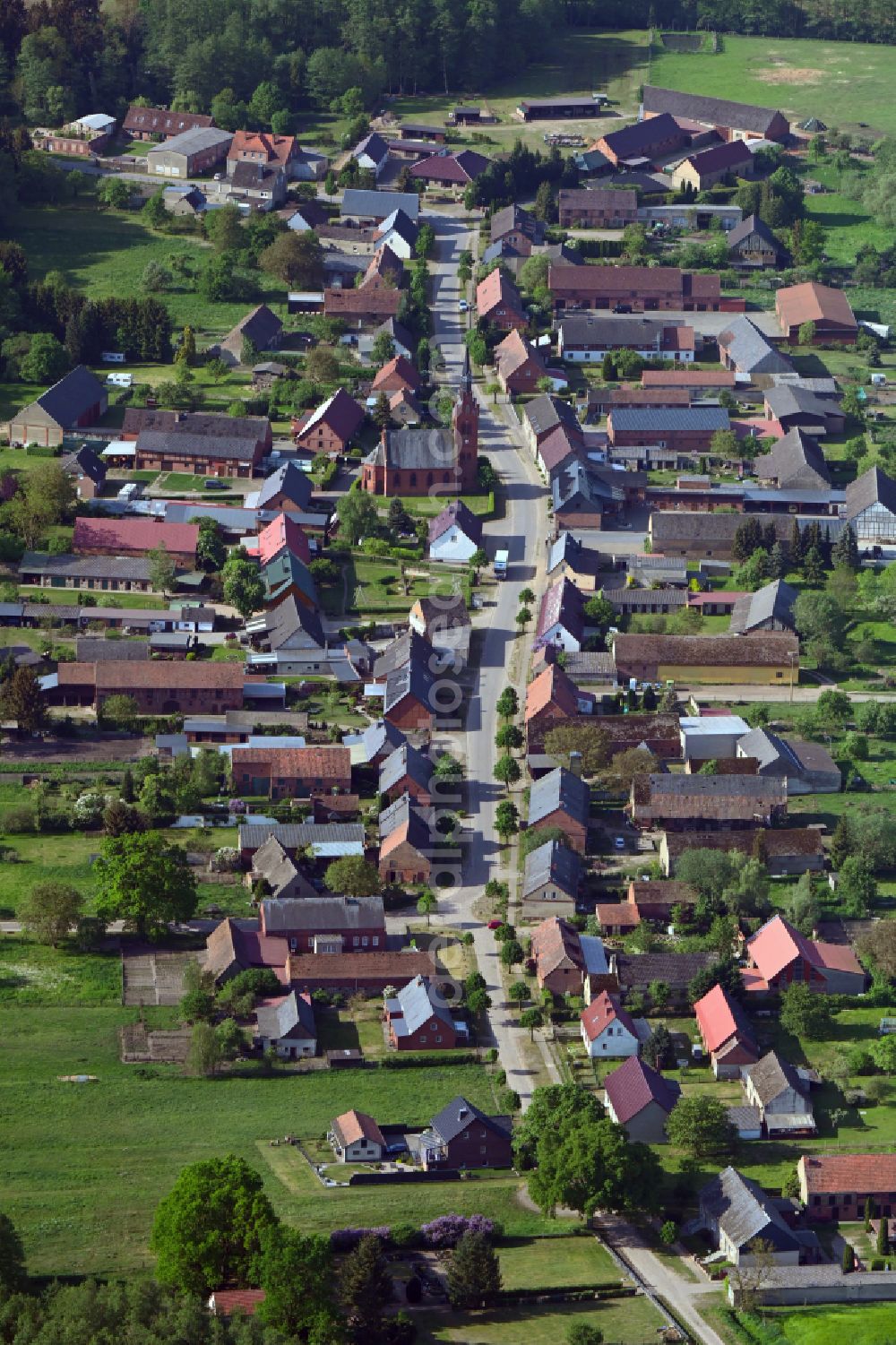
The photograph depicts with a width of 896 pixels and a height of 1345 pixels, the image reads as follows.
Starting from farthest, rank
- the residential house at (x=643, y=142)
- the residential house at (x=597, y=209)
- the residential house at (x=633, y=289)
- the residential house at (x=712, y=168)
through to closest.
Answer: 1. the residential house at (x=643, y=142)
2. the residential house at (x=712, y=168)
3. the residential house at (x=597, y=209)
4. the residential house at (x=633, y=289)

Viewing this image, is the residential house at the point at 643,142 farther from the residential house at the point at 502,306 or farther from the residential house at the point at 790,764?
the residential house at the point at 790,764

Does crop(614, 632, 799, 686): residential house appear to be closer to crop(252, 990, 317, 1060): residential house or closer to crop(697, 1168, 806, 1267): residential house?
crop(252, 990, 317, 1060): residential house

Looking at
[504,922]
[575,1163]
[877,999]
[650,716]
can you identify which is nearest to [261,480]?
[650,716]

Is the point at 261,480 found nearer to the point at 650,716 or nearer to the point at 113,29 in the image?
the point at 650,716

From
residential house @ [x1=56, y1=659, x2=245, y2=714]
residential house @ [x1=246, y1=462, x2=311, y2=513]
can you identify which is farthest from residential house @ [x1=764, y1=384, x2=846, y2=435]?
residential house @ [x1=56, y1=659, x2=245, y2=714]

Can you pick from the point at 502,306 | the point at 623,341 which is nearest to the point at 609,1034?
the point at 623,341

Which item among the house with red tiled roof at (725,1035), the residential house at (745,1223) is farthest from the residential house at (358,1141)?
the house with red tiled roof at (725,1035)
